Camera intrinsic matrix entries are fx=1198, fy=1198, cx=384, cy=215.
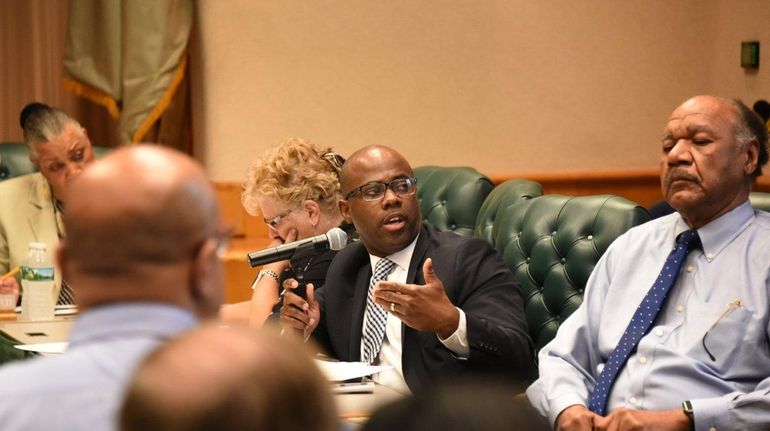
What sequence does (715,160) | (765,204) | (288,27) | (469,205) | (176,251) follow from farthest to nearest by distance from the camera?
(288,27) < (469,205) < (765,204) < (715,160) < (176,251)

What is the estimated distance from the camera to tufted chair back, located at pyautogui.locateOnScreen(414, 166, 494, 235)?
15.0ft

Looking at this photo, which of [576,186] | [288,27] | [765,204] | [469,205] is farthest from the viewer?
[576,186]

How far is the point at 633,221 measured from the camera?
3533 millimetres

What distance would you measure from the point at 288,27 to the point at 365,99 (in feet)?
1.79

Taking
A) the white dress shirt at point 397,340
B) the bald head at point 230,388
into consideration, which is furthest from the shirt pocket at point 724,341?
the bald head at point 230,388

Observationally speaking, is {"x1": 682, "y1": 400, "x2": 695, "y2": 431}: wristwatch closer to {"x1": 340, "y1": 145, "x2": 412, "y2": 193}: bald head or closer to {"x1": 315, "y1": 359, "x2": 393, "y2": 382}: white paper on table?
{"x1": 315, "y1": 359, "x2": 393, "y2": 382}: white paper on table

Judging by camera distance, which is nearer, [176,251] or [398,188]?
[176,251]

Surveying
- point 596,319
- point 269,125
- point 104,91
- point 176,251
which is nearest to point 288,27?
point 269,125

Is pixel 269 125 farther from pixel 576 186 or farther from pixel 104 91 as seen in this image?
pixel 576 186

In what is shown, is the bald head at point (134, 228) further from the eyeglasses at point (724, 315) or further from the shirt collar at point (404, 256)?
the shirt collar at point (404, 256)

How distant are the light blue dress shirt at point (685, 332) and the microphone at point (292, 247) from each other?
0.66 metres

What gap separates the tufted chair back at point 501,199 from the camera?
4098 millimetres

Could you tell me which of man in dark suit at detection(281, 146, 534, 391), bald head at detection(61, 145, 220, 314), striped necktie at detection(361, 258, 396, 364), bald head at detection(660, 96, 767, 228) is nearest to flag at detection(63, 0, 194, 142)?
man in dark suit at detection(281, 146, 534, 391)

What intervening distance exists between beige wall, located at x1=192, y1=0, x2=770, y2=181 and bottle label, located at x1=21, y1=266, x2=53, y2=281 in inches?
81.2
